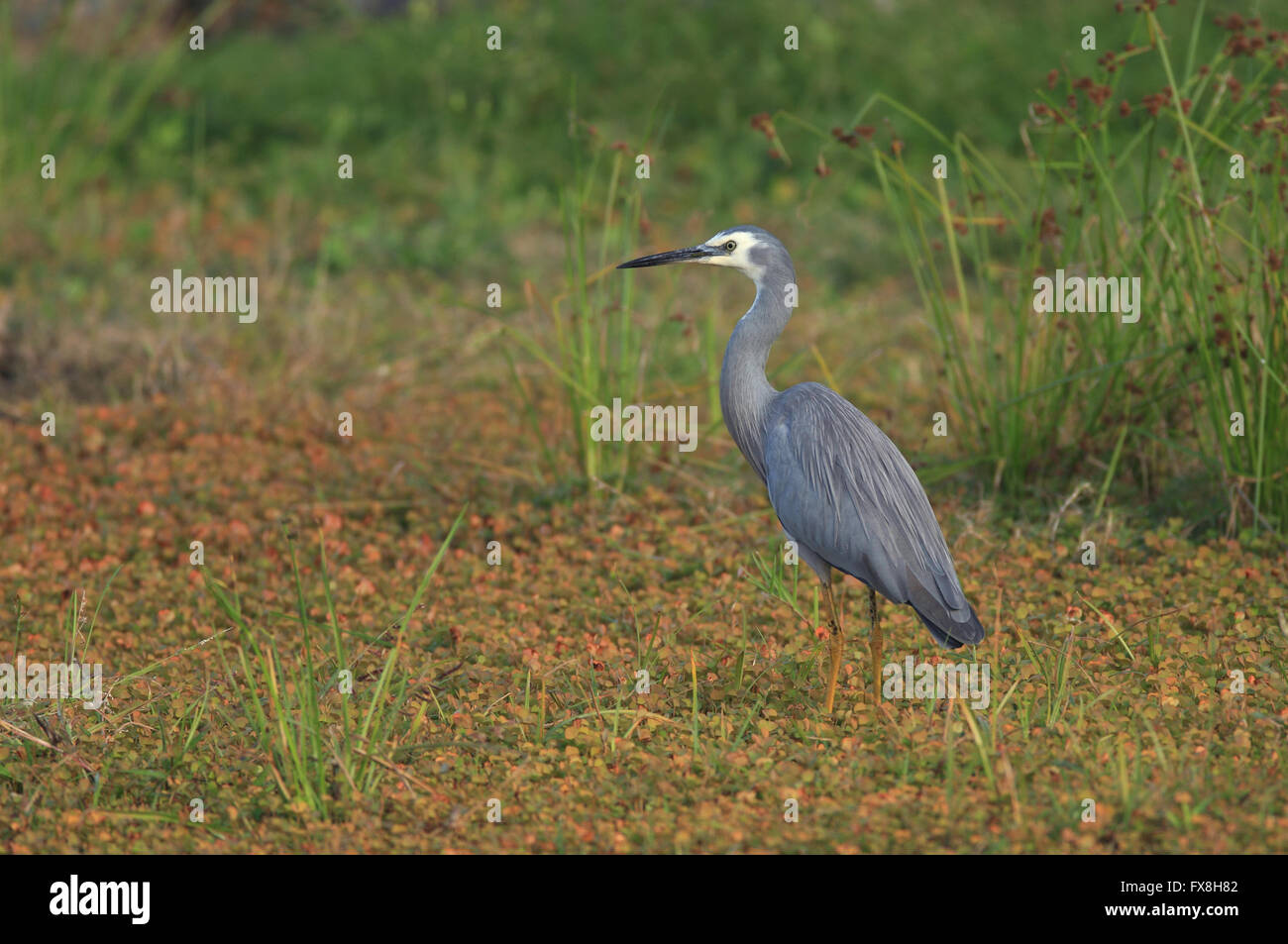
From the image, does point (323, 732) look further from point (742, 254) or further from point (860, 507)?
point (742, 254)

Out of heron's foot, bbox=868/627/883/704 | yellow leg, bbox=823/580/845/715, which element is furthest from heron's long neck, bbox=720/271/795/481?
heron's foot, bbox=868/627/883/704

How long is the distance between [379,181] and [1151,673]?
24.5 feet

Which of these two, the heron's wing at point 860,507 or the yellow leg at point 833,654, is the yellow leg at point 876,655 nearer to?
the yellow leg at point 833,654

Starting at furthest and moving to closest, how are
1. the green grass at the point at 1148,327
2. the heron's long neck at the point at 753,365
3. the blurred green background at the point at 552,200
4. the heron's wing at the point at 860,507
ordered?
the blurred green background at the point at 552,200
the green grass at the point at 1148,327
the heron's long neck at the point at 753,365
the heron's wing at the point at 860,507

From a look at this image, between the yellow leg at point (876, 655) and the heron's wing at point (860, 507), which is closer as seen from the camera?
the heron's wing at point (860, 507)

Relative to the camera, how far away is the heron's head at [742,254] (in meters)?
5.14

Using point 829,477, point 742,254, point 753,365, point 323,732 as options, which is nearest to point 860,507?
point 829,477

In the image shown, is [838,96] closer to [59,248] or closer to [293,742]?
[59,248]

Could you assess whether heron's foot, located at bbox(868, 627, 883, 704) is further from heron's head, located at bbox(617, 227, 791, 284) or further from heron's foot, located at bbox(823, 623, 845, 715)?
heron's head, located at bbox(617, 227, 791, 284)

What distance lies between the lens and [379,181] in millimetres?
10945

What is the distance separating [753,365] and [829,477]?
1.72ft

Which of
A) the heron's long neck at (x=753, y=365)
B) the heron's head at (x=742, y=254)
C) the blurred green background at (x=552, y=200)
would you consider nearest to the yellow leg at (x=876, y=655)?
the heron's long neck at (x=753, y=365)

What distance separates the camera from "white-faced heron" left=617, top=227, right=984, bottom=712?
465 cm
